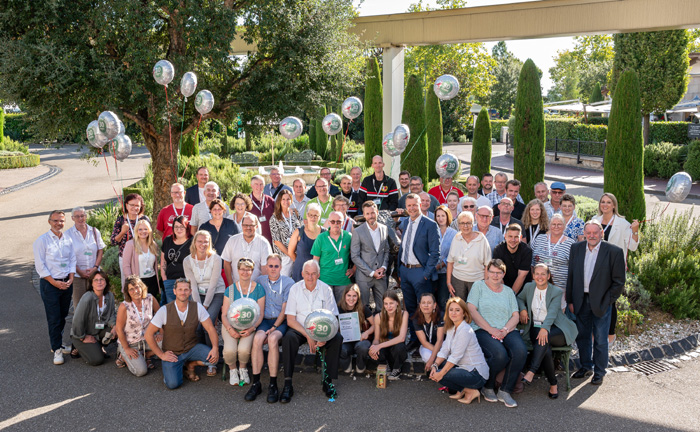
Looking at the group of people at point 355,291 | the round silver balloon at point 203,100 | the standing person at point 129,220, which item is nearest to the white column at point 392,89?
the round silver balloon at point 203,100

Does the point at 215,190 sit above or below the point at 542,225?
above

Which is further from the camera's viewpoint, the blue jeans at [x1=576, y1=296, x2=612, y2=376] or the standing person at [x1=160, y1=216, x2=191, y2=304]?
the standing person at [x1=160, y1=216, x2=191, y2=304]

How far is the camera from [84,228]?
752 centimetres

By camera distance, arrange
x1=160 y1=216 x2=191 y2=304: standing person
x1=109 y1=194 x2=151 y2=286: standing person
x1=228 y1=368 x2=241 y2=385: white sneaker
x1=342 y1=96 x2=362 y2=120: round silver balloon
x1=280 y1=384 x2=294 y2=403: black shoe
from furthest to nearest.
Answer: x1=342 y1=96 x2=362 y2=120: round silver balloon → x1=109 y1=194 x2=151 y2=286: standing person → x1=160 y1=216 x2=191 y2=304: standing person → x1=228 y1=368 x2=241 y2=385: white sneaker → x1=280 y1=384 x2=294 y2=403: black shoe

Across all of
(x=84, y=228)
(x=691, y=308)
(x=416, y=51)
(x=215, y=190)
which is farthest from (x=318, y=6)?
(x=416, y=51)

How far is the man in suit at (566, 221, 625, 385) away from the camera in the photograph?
6227 mm

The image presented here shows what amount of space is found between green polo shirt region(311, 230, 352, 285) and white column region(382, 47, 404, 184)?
28.1 feet

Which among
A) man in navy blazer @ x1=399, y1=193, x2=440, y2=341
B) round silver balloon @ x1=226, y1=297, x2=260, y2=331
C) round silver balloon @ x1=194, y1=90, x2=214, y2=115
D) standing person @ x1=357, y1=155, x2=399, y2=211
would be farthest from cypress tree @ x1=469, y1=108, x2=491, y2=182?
round silver balloon @ x1=226, y1=297, x2=260, y2=331

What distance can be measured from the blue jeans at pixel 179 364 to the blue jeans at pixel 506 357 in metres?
3.07

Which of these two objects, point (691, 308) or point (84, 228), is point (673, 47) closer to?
point (691, 308)

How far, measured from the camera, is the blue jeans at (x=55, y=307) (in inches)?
275

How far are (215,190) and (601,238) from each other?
5007mm

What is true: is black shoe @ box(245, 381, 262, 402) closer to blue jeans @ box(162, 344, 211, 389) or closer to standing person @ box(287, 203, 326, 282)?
blue jeans @ box(162, 344, 211, 389)

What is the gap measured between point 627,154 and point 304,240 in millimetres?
7258
